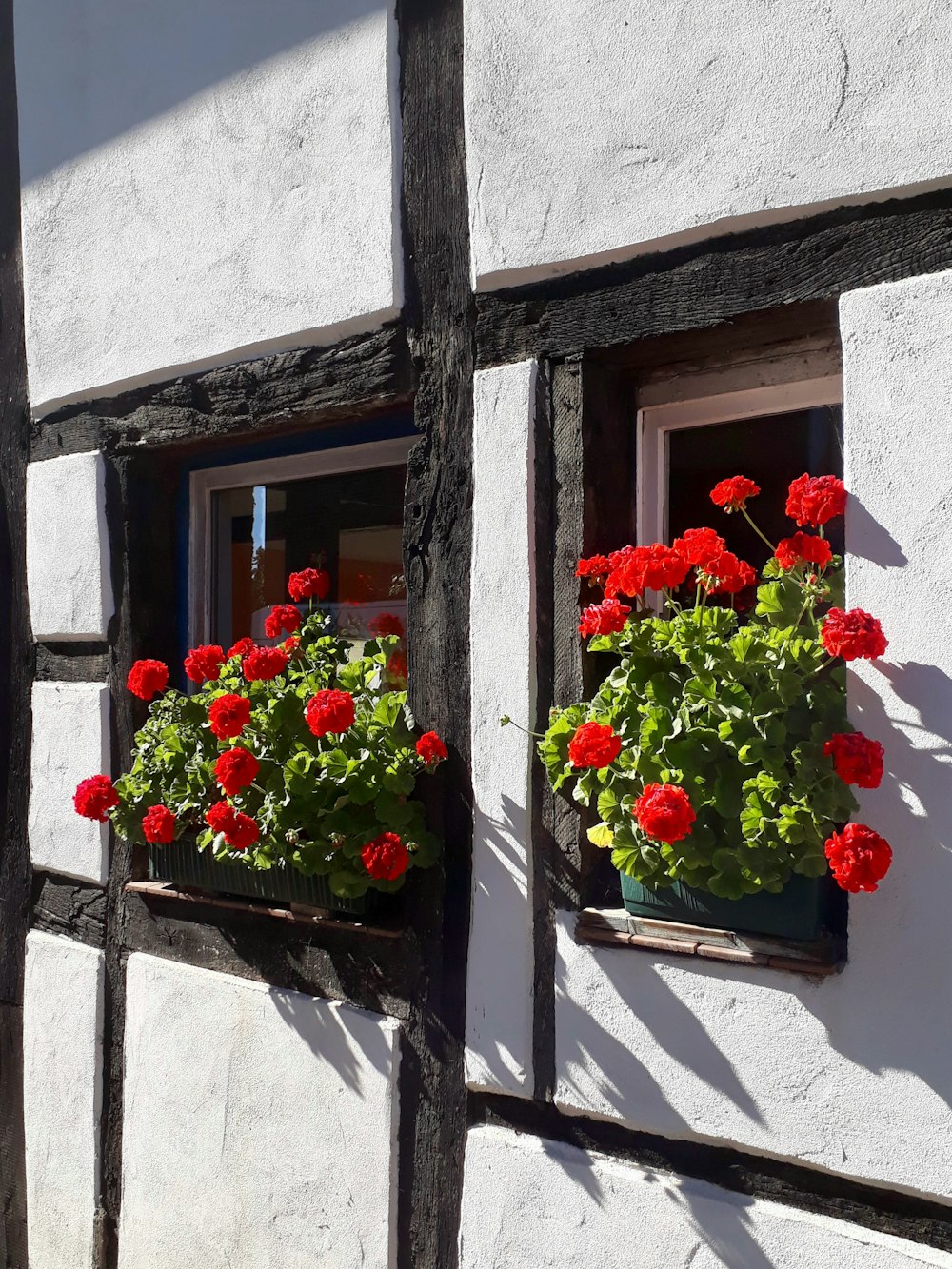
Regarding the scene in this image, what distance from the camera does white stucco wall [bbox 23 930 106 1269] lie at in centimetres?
310

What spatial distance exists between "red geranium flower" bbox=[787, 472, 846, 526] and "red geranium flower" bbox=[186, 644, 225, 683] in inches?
53.5

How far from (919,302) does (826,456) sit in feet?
1.29

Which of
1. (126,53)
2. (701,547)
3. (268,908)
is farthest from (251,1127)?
(126,53)

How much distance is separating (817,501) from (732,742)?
0.39 m

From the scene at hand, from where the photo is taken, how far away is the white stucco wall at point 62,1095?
3.10 meters

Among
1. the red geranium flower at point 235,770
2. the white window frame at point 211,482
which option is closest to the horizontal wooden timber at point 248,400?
the white window frame at point 211,482

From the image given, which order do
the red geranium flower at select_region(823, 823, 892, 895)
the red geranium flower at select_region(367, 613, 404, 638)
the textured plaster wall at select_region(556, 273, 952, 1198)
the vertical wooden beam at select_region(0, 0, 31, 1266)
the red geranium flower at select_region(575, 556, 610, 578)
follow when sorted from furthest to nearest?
the vertical wooden beam at select_region(0, 0, 31, 1266) < the red geranium flower at select_region(367, 613, 404, 638) < the red geranium flower at select_region(575, 556, 610, 578) < the textured plaster wall at select_region(556, 273, 952, 1198) < the red geranium flower at select_region(823, 823, 892, 895)

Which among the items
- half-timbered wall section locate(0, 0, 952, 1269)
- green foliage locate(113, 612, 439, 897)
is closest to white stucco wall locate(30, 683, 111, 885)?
half-timbered wall section locate(0, 0, 952, 1269)

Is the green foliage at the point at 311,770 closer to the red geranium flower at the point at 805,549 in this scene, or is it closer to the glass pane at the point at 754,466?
the glass pane at the point at 754,466

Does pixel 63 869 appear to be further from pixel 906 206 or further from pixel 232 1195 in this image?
pixel 906 206

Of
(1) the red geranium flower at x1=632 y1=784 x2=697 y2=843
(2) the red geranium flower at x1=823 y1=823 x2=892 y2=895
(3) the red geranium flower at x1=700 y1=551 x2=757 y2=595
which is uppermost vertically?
(3) the red geranium flower at x1=700 y1=551 x2=757 y2=595

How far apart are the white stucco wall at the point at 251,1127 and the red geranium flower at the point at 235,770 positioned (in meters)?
0.59

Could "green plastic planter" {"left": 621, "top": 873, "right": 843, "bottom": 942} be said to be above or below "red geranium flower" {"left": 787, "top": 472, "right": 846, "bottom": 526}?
below

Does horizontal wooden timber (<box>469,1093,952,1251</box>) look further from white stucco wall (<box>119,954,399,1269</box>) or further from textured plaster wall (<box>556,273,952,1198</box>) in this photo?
white stucco wall (<box>119,954,399,1269</box>)
